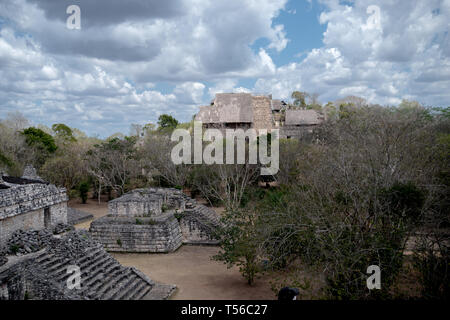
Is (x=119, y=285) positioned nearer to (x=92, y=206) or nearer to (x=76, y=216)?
(x=76, y=216)

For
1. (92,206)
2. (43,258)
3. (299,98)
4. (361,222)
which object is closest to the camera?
(361,222)

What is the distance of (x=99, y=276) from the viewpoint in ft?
33.8

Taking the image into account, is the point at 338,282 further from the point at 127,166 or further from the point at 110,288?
the point at 127,166

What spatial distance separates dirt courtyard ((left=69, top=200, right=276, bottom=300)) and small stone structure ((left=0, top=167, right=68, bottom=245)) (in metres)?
3.07

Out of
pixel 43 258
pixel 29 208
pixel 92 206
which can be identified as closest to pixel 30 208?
pixel 29 208

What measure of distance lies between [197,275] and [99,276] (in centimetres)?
336

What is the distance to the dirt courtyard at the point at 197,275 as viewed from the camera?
1079 cm

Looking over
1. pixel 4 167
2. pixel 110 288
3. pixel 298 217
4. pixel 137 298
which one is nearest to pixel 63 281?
pixel 110 288

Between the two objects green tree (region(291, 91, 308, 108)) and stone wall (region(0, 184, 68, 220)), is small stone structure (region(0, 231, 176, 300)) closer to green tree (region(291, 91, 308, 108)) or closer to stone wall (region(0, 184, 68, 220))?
stone wall (region(0, 184, 68, 220))

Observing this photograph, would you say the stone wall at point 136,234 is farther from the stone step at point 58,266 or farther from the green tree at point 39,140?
the green tree at point 39,140

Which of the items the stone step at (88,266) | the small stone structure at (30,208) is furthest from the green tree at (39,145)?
the stone step at (88,266)

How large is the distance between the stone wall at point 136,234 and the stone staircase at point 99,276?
3784mm
